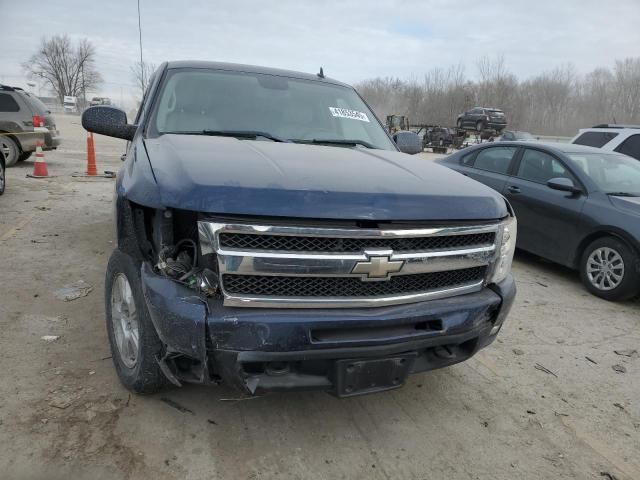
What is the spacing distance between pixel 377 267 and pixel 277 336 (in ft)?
1.74

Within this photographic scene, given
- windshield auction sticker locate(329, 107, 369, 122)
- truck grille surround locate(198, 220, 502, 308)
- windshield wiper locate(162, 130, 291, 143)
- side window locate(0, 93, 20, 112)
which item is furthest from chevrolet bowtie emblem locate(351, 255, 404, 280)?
side window locate(0, 93, 20, 112)

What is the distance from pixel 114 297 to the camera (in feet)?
9.86

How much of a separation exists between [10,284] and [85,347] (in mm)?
1585

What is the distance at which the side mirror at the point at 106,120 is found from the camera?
3.61 m

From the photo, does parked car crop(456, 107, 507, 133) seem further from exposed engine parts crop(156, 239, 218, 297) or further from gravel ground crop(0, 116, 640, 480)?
exposed engine parts crop(156, 239, 218, 297)

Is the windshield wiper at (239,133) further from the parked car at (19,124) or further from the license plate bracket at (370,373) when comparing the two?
the parked car at (19,124)

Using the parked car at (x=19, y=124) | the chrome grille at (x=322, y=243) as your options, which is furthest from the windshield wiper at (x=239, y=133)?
the parked car at (x=19, y=124)

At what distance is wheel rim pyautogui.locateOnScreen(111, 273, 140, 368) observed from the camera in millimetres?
2705

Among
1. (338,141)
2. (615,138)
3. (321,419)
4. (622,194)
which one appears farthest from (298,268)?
(615,138)

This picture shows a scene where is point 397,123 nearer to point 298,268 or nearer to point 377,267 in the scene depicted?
point 377,267

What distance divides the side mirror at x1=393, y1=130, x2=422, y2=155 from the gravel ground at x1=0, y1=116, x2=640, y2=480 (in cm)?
178

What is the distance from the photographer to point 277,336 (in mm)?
2059

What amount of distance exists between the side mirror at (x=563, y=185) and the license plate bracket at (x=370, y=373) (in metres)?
4.24

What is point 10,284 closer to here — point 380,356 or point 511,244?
point 380,356
